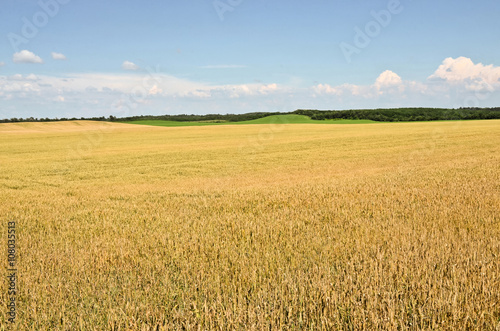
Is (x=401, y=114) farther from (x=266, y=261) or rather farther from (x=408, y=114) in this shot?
(x=266, y=261)

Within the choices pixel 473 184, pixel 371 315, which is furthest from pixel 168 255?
pixel 473 184

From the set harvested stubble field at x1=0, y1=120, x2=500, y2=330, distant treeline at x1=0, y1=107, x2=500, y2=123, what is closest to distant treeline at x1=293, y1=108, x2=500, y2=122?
distant treeline at x1=0, y1=107, x2=500, y2=123

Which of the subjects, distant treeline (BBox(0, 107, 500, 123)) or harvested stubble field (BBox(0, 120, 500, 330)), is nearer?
harvested stubble field (BBox(0, 120, 500, 330))

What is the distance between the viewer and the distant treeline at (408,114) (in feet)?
365

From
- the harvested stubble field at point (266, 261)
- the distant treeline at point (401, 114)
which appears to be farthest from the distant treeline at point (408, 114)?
the harvested stubble field at point (266, 261)

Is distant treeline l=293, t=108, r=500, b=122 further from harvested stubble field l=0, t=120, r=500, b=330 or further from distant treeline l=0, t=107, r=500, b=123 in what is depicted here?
harvested stubble field l=0, t=120, r=500, b=330

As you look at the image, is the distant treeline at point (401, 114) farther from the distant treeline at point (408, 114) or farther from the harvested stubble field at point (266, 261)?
the harvested stubble field at point (266, 261)

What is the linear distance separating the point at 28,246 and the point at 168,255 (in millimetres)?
2900

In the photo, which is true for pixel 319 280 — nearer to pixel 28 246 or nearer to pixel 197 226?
pixel 197 226

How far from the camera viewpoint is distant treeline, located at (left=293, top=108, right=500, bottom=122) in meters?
111

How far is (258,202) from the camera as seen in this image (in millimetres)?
10453

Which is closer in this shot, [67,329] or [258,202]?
[67,329]

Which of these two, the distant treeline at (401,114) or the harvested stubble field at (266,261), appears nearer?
the harvested stubble field at (266,261)

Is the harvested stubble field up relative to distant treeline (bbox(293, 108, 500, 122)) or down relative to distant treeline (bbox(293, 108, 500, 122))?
down
